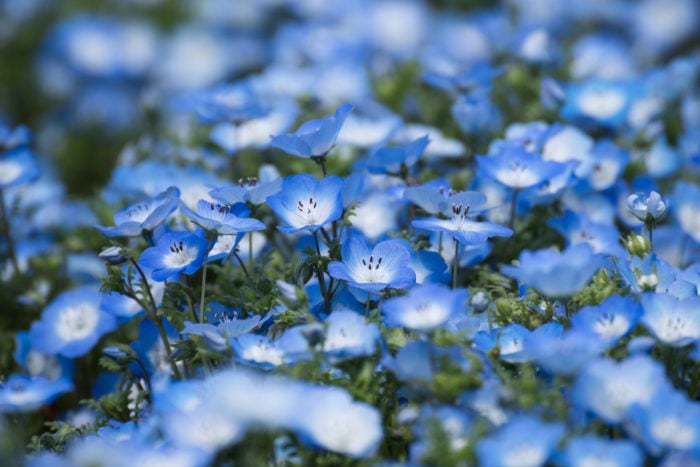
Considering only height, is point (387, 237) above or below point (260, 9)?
above

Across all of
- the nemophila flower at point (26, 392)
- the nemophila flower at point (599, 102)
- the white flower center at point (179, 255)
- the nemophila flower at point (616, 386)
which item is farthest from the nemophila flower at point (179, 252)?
the nemophila flower at point (599, 102)

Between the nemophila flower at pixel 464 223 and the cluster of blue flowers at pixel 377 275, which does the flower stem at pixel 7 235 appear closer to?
the cluster of blue flowers at pixel 377 275

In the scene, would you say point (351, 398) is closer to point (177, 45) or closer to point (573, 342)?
point (573, 342)

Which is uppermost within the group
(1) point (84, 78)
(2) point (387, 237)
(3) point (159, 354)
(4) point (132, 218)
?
(4) point (132, 218)

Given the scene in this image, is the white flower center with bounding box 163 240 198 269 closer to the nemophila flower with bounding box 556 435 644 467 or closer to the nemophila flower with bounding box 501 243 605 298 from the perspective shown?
the nemophila flower with bounding box 501 243 605 298

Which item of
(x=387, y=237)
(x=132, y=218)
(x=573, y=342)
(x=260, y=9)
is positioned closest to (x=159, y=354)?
(x=132, y=218)
